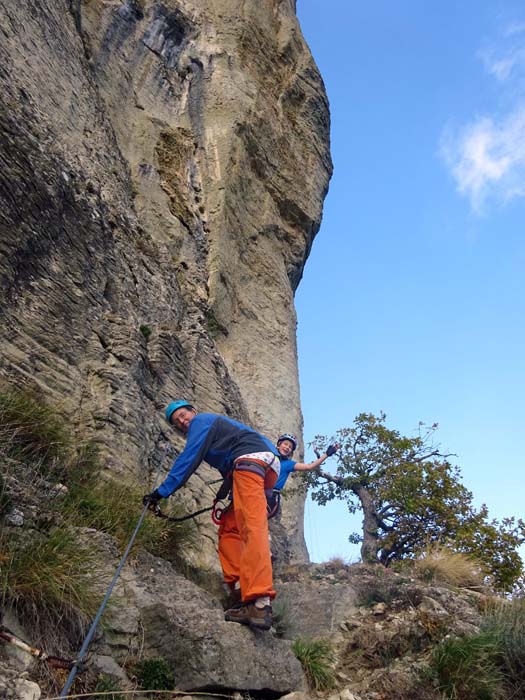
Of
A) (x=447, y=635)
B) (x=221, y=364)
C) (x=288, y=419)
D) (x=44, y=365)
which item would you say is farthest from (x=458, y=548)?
(x=44, y=365)

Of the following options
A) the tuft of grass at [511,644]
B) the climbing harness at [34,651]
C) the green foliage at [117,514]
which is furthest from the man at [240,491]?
the tuft of grass at [511,644]

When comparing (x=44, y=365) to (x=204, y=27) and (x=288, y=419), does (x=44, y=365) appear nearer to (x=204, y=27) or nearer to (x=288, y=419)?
(x=288, y=419)

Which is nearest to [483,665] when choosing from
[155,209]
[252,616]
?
[252,616]

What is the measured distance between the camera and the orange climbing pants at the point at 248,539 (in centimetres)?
587

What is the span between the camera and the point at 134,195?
1420 cm

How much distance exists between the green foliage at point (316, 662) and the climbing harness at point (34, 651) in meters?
2.86

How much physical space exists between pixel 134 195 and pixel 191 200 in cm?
235

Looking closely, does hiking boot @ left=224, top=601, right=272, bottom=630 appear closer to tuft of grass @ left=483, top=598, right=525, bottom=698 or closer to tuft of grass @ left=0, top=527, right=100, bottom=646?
tuft of grass @ left=0, top=527, right=100, bottom=646

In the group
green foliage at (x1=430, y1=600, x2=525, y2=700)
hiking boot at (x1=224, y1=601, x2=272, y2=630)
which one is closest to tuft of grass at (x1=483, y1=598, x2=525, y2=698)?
green foliage at (x1=430, y1=600, x2=525, y2=700)

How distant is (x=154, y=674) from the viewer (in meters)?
4.86

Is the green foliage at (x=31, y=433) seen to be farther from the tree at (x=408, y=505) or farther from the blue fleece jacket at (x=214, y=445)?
the tree at (x=408, y=505)

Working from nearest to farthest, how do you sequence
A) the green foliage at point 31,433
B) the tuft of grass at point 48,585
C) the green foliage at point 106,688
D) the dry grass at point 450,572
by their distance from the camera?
1. the green foliage at point 106,688
2. the tuft of grass at point 48,585
3. the green foliage at point 31,433
4. the dry grass at point 450,572

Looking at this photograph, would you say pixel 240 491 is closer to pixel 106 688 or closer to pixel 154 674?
→ pixel 154 674

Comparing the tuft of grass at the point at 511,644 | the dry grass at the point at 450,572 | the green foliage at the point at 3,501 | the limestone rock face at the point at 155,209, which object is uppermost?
the limestone rock face at the point at 155,209
